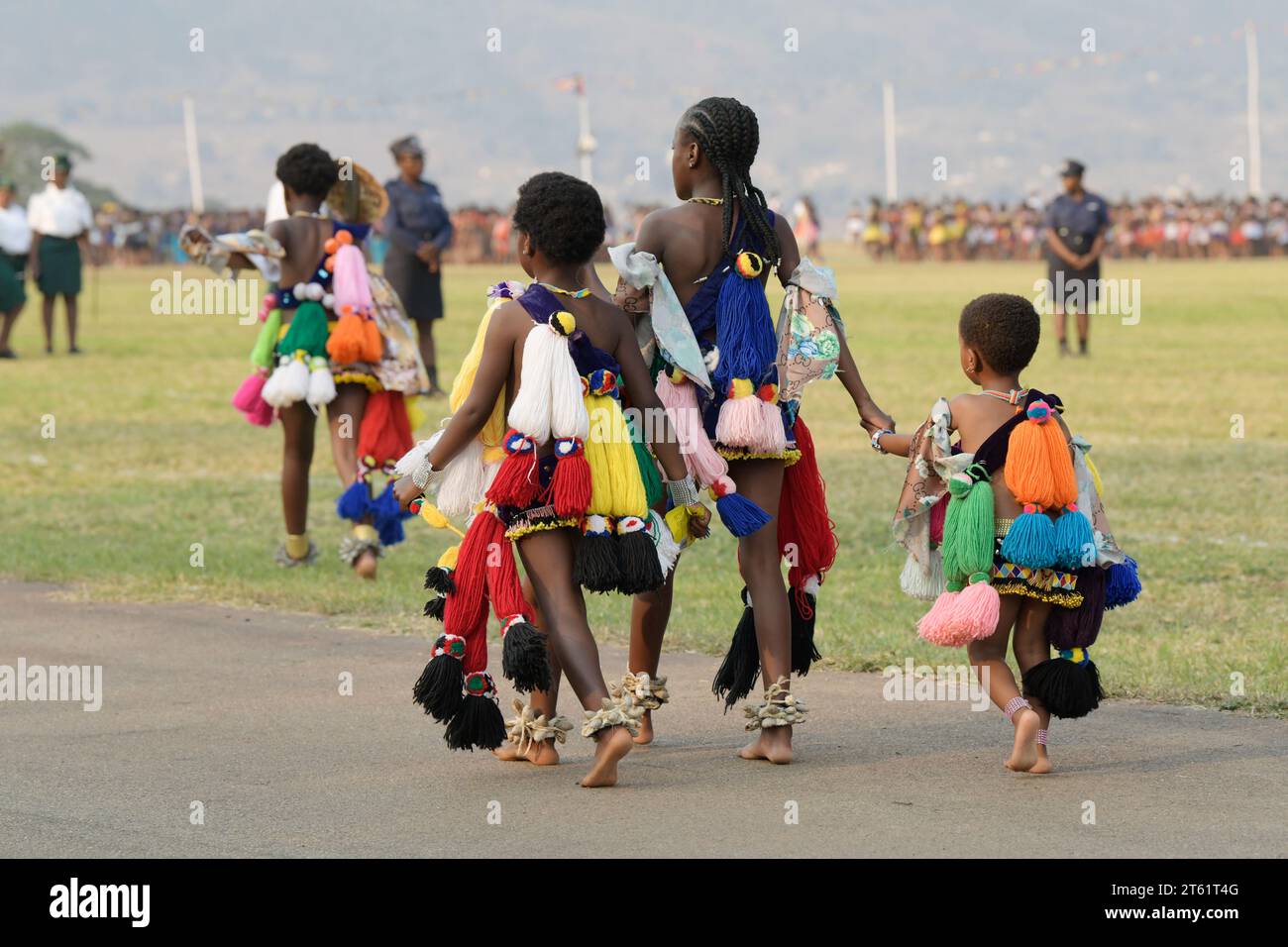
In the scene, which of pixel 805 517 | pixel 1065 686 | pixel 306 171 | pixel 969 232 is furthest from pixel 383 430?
pixel 969 232

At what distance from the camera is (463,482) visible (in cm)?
612

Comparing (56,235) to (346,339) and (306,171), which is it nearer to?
(306,171)

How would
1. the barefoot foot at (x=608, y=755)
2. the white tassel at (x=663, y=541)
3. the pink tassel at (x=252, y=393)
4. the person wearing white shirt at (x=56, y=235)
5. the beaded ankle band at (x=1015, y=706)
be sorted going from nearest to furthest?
the barefoot foot at (x=608, y=755), the beaded ankle band at (x=1015, y=706), the white tassel at (x=663, y=541), the pink tassel at (x=252, y=393), the person wearing white shirt at (x=56, y=235)

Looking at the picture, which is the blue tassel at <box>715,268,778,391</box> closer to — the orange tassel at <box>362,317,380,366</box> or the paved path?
the paved path

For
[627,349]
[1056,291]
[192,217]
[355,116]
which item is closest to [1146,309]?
[1056,291]

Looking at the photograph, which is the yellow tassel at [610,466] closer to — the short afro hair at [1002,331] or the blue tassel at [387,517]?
the short afro hair at [1002,331]

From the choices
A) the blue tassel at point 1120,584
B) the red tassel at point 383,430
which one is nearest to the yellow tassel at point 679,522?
the blue tassel at point 1120,584

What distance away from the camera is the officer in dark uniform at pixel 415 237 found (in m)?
17.3

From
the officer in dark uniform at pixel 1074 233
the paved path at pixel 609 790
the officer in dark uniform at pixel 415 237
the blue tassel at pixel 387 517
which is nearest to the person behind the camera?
the paved path at pixel 609 790

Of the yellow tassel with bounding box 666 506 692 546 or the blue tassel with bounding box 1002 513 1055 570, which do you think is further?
the yellow tassel with bounding box 666 506 692 546

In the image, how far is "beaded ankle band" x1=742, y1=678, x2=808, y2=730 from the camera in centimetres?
625

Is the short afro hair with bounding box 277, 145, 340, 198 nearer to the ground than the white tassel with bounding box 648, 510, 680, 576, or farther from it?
farther from it

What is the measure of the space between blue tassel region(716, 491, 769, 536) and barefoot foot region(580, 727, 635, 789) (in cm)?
74

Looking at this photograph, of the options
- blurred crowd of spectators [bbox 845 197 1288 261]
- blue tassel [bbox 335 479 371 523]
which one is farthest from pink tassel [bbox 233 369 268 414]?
blurred crowd of spectators [bbox 845 197 1288 261]
